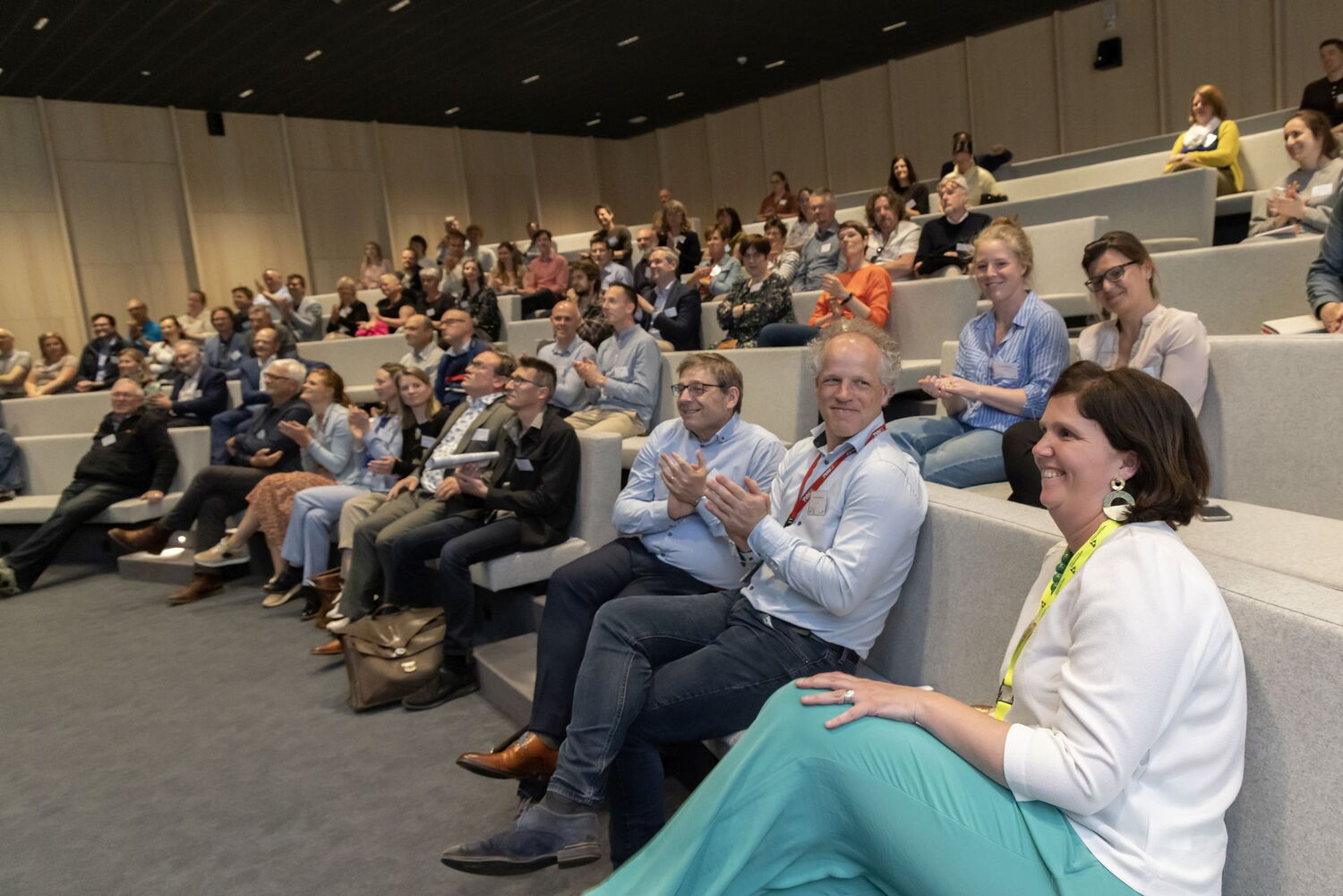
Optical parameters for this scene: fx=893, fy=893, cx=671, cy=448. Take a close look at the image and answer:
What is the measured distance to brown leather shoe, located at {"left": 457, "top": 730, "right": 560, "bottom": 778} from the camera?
2.22 m

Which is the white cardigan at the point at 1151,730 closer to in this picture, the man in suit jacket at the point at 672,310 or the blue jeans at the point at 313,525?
the blue jeans at the point at 313,525

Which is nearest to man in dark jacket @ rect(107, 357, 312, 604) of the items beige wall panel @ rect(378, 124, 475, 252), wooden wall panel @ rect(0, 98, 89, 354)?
wooden wall panel @ rect(0, 98, 89, 354)

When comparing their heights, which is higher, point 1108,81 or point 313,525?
point 1108,81

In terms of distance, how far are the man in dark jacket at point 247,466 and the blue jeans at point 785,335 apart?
2.53 m

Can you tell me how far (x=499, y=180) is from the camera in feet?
45.5

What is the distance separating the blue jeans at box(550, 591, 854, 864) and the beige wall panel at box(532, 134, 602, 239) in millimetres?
12890

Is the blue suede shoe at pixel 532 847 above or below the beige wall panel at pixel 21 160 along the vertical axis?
below

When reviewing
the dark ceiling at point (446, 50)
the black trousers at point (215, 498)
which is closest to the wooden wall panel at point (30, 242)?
the dark ceiling at point (446, 50)

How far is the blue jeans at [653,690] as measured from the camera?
71.3 inches

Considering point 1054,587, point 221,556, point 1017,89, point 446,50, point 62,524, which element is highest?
point 446,50

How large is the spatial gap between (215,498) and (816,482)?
4.19 meters

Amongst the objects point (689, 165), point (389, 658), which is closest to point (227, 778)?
point (389, 658)

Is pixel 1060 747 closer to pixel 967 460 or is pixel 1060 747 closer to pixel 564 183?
pixel 967 460

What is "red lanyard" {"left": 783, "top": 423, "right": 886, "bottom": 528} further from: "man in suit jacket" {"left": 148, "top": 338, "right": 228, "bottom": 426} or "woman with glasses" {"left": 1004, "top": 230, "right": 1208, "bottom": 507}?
"man in suit jacket" {"left": 148, "top": 338, "right": 228, "bottom": 426}
